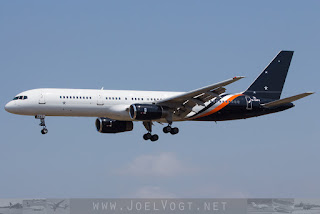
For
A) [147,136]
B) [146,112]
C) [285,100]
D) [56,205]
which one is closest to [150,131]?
[147,136]

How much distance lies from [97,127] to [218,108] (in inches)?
527

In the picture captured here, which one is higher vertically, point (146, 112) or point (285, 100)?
point (285, 100)

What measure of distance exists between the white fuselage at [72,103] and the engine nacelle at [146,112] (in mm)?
1343

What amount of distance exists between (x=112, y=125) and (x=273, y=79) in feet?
59.4

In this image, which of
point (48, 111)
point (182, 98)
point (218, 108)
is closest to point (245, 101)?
point (218, 108)

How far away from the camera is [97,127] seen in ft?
275

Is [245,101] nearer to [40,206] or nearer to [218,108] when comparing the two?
[218,108]

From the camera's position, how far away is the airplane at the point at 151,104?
7506 centimetres

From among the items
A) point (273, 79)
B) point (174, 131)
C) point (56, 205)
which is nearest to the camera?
point (56, 205)

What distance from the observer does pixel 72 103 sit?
247 ft

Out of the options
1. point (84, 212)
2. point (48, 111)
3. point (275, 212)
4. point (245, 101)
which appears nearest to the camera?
point (84, 212)

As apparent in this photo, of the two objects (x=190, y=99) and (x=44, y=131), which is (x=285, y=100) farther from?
(x=44, y=131)

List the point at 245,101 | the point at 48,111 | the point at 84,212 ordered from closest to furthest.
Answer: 1. the point at 84,212
2. the point at 48,111
3. the point at 245,101

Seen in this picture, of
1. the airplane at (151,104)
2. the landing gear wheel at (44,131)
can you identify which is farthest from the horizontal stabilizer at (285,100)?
the landing gear wheel at (44,131)
